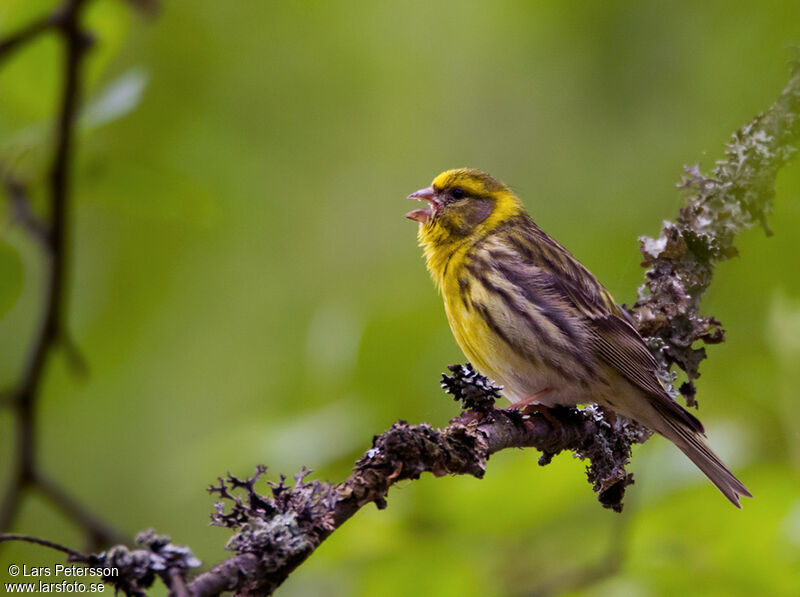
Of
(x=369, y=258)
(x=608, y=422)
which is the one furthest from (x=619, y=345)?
(x=369, y=258)

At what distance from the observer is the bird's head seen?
15.3 ft

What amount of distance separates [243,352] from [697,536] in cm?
486

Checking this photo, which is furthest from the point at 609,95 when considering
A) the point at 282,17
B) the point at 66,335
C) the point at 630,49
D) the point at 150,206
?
the point at 66,335

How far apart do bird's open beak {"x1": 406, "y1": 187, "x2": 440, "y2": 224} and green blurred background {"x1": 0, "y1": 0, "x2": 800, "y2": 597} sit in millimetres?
456

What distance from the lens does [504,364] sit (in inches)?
154

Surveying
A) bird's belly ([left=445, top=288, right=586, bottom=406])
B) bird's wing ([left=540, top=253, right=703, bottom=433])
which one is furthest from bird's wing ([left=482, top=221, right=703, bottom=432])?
bird's belly ([left=445, top=288, right=586, bottom=406])

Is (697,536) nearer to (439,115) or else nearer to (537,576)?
(537,576)

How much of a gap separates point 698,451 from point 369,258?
4.06 m

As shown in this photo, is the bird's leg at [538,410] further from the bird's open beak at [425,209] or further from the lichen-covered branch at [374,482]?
the bird's open beak at [425,209]

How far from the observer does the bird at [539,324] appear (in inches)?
137

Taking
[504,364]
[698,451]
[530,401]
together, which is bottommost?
[698,451]

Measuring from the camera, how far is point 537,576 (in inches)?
143

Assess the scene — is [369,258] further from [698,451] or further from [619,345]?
[698,451]

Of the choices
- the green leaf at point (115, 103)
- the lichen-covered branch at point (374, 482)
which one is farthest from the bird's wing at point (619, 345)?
the green leaf at point (115, 103)
